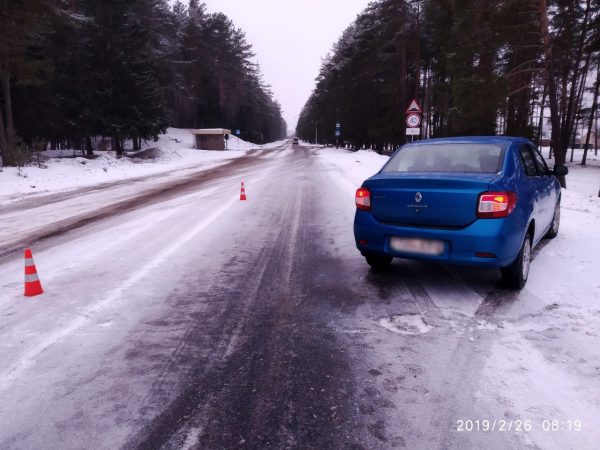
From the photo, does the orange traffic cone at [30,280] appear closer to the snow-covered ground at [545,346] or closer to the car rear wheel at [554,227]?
the snow-covered ground at [545,346]

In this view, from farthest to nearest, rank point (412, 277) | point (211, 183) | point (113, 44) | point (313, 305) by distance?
point (113, 44)
point (211, 183)
point (412, 277)
point (313, 305)

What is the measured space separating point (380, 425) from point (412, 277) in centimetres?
297

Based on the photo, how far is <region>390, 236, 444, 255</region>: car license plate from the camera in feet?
14.8

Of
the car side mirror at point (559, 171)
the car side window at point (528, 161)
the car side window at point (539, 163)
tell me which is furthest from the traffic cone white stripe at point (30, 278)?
the car side mirror at point (559, 171)

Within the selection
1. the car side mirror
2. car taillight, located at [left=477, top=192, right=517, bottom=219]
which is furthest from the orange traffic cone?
the car side mirror

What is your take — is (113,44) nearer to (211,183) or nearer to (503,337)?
(211,183)

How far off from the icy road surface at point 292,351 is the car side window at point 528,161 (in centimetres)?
129

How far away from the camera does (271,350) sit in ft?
11.4

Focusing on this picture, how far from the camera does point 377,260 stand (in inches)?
215

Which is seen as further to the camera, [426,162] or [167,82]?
[167,82]

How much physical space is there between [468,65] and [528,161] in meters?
21.4

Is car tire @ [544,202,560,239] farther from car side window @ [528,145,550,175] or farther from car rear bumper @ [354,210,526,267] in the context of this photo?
car rear bumper @ [354,210,526,267]

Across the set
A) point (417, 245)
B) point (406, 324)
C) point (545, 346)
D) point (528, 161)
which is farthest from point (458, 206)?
point (528, 161)

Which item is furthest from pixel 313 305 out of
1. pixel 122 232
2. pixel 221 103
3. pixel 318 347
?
pixel 221 103
